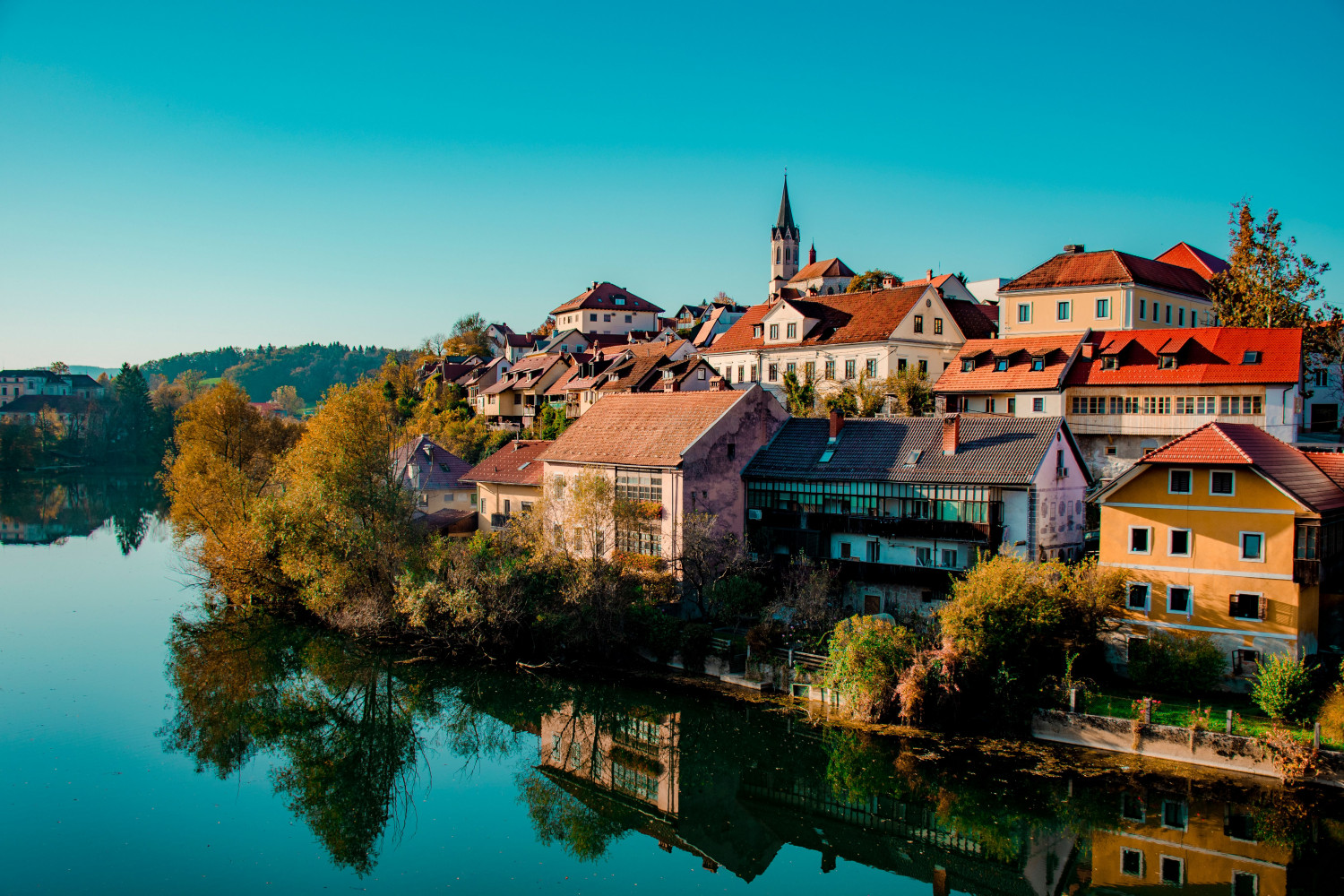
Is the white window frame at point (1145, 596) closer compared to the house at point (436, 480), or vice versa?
the white window frame at point (1145, 596)

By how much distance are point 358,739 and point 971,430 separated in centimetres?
2239

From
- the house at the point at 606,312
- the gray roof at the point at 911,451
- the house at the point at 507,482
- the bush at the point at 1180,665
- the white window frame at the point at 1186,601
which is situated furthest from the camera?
the house at the point at 606,312

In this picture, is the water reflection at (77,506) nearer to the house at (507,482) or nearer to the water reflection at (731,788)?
the house at (507,482)

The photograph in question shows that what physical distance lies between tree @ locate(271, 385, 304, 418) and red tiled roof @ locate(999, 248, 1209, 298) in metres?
122

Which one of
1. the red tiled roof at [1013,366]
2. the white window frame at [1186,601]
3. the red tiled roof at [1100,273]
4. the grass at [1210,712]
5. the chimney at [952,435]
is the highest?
the red tiled roof at [1100,273]

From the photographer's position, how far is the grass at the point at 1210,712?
2145 cm

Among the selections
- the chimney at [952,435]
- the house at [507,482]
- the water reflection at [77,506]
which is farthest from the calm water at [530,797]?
the water reflection at [77,506]

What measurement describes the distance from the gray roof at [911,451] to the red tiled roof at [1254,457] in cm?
440

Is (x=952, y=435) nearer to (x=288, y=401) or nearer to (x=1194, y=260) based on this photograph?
(x=1194, y=260)

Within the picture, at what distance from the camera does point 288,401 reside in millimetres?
152750

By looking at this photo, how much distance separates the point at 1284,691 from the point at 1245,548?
4.39 m

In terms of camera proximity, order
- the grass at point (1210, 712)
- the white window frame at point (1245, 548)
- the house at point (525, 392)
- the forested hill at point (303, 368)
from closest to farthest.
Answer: the grass at point (1210, 712), the white window frame at point (1245, 548), the house at point (525, 392), the forested hill at point (303, 368)

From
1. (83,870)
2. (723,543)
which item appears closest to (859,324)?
(723,543)

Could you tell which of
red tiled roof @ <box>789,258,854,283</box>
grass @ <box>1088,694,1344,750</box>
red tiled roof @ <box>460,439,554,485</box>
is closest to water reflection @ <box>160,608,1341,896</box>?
grass @ <box>1088,694,1344,750</box>
